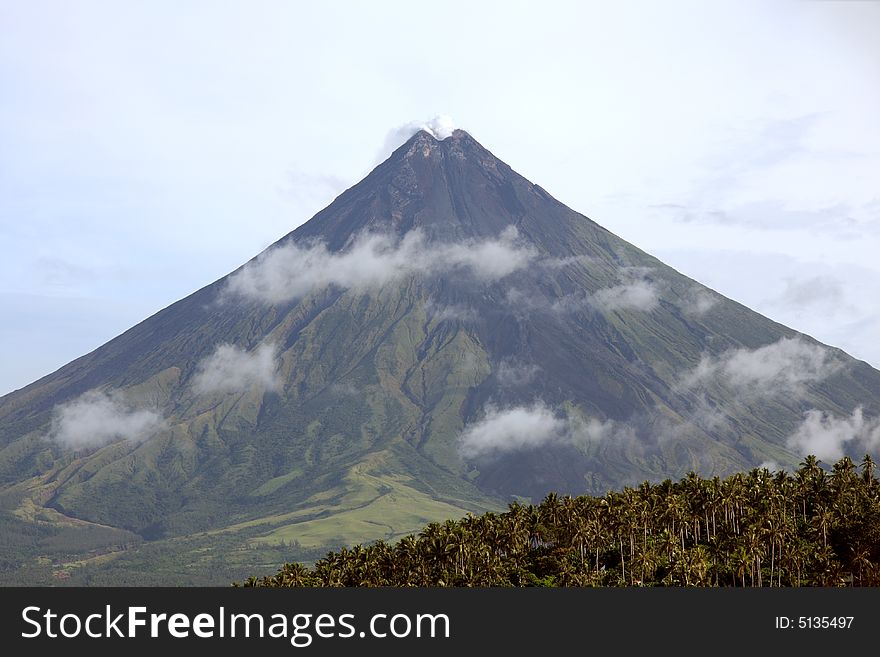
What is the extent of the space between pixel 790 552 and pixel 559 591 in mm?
88141

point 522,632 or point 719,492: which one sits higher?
point 719,492

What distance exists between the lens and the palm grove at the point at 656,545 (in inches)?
5202

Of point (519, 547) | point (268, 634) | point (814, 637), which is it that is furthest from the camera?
point (519, 547)

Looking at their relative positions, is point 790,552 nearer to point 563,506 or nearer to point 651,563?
point 651,563

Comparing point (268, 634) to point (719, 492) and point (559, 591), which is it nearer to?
point (559, 591)

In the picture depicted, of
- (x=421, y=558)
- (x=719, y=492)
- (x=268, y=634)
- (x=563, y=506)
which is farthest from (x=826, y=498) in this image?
(x=268, y=634)

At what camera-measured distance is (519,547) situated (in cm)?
14425

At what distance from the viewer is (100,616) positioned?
5250 centimetres

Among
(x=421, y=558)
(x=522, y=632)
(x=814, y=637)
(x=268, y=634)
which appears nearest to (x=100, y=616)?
(x=268, y=634)

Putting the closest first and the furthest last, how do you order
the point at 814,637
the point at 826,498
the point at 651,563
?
1. the point at 814,637
2. the point at 651,563
3. the point at 826,498

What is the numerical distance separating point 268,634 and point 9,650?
44.2 feet

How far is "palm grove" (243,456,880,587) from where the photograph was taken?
5202 inches

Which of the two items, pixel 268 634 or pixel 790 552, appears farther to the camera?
pixel 790 552

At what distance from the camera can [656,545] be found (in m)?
145
